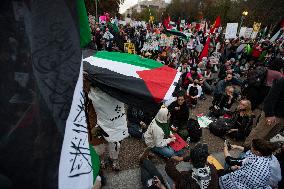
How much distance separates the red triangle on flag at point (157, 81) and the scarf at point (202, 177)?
955 millimetres

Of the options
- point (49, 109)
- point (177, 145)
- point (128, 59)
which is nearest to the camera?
point (49, 109)

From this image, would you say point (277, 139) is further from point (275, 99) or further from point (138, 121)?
point (138, 121)

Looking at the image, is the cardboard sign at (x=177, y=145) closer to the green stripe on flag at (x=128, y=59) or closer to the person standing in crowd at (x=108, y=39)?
the green stripe on flag at (x=128, y=59)

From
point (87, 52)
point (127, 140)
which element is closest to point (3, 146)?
point (87, 52)

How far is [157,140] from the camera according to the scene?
5422mm

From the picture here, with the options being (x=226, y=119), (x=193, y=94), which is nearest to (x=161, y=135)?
(x=226, y=119)

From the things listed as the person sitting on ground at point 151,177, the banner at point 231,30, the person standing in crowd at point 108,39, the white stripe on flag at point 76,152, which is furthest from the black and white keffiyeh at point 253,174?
the banner at point 231,30

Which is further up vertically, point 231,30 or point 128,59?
point 128,59

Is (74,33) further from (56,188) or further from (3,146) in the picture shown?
(56,188)

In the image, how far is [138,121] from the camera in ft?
22.3

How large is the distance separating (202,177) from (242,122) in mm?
4168

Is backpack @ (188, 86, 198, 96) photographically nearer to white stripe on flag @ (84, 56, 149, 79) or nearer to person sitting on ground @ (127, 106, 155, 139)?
person sitting on ground @ (127, 106, 155, 139)

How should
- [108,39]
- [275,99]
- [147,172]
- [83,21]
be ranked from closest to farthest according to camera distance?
[83,21] < [147,172] < [275,99] < [108,39]

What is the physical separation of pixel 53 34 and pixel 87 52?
1841 millimetres
